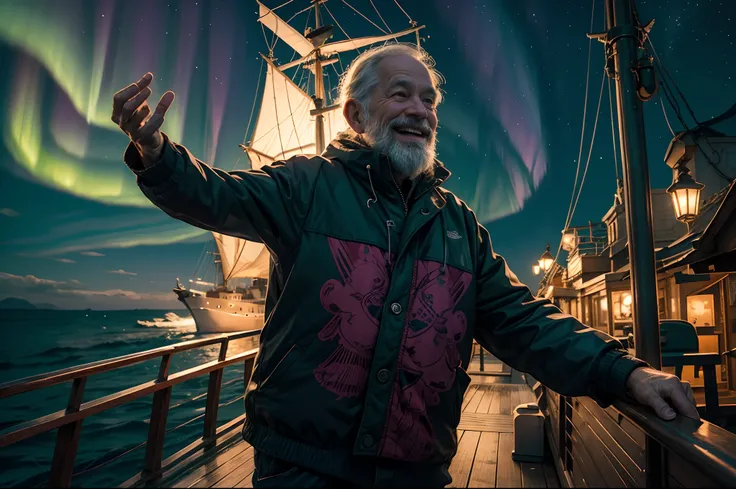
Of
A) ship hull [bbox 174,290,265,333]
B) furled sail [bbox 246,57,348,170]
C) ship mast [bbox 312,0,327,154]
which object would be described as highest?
furled sail [bbox 246,57,348,170]

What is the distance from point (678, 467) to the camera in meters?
1.43

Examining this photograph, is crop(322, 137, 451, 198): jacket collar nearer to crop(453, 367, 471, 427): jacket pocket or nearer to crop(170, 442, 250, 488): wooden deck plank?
crop(453, 367, 471, 427): jacket pocket

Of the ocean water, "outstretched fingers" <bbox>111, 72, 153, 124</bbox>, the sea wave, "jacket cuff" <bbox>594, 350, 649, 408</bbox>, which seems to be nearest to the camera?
"outstretched fingers" <bbox>111, 72, 153, 124</bbox>

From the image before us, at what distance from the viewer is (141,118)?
3.34 feet

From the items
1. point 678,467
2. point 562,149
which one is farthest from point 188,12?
point 562,149

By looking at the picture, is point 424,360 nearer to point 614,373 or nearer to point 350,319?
point 350,319

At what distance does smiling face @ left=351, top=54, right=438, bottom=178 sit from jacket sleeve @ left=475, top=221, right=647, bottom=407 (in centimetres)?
38

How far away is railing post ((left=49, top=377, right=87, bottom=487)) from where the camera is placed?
247 cm

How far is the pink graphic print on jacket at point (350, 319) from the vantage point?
45.0 inches

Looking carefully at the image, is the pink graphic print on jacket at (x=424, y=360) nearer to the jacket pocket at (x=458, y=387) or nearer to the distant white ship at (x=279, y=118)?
the jacket pocket at (x=458, y=387)

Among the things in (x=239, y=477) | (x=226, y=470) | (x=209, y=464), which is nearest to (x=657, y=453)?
(x=239, y=477)

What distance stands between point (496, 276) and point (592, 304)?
13933 mm

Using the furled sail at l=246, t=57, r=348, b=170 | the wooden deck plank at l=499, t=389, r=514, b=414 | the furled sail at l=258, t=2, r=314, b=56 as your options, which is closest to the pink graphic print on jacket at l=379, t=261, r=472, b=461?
the wooden deck plank at l=499, t=389, r=514, b=414

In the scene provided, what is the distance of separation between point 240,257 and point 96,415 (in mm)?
14860
